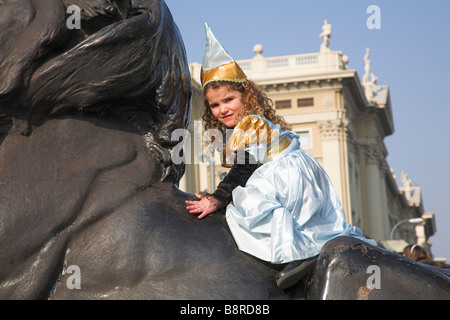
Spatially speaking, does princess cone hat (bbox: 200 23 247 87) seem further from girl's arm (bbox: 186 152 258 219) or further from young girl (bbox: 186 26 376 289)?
girl's arm (bbox: 186 152 258 219)

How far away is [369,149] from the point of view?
1775 inches

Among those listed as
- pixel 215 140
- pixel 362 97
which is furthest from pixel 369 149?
pixel 215 140

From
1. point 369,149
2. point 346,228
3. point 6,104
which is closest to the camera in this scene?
point 6,104

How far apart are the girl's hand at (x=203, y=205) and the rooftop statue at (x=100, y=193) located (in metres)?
0.03

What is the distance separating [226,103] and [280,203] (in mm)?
483

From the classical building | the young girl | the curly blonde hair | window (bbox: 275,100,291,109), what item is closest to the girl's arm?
the young girl

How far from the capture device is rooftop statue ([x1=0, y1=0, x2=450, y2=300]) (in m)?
1.80

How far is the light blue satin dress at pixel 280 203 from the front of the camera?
1937 millimetres

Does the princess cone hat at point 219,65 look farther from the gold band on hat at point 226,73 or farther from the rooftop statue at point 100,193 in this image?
the rooftop statue at point 100,193

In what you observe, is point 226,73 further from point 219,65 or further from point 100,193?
point 100,193

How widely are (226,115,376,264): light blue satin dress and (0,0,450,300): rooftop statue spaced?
0.22ft

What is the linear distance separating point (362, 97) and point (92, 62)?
41.0 metres

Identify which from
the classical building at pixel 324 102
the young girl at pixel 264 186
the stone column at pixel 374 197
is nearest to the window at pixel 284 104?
the classical building at pixel 324 102
